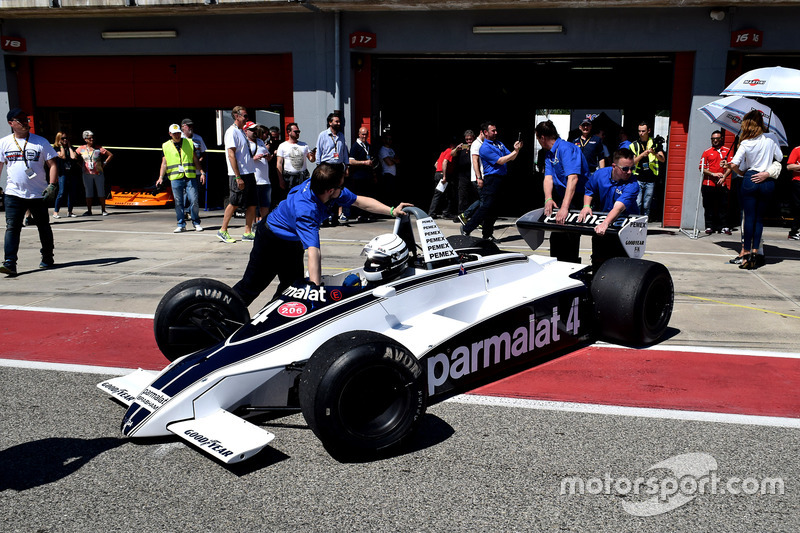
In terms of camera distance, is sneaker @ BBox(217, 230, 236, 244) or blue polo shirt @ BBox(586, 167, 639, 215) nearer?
blue polo shirt @ BBox(586, 167, 639, 215)

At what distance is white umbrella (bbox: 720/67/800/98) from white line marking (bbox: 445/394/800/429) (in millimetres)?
6209

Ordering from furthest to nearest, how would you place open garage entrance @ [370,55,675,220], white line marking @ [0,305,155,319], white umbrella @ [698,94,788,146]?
open garage entrance @ [370,55,675,220]
white umbrella @ [698,94,788,146]
white line marking @ [0,305,155,319]

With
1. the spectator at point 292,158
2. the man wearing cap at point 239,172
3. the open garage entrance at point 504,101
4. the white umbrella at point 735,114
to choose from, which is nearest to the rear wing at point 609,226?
the white umbrella at point 735,114

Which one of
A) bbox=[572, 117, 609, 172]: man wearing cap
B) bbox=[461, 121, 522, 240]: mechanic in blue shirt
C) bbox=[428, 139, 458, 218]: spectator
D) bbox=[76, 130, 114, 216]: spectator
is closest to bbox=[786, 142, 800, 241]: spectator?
bbox=[572, 117, 609, 172]: man wearing cap

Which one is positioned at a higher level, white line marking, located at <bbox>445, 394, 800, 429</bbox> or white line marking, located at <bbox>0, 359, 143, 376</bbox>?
white line marking, located at <bbox>445, 394, 800, 429</bbox>

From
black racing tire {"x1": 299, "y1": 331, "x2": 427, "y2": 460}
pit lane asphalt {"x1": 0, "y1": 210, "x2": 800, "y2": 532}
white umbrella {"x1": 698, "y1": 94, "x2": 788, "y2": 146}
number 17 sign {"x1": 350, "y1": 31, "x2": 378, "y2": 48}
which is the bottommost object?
pit lane asphalt {"x1": 0, "y1": 210, "x2": 800, "y2": 532}

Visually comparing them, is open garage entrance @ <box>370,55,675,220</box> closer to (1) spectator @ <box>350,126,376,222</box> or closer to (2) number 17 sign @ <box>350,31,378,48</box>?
(2) number 17 sign @ <box>350,31,378,48</box>

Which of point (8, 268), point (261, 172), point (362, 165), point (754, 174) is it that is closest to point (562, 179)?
point (754, 174)

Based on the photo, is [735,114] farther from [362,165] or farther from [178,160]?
[178,160]

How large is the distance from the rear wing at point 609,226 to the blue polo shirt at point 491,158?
3.39 meters

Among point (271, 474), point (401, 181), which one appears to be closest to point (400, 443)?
point (271, 474)

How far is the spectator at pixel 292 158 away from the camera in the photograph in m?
12.5

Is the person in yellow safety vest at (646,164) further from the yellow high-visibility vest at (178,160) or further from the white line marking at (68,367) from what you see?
the white line marking at (68,367)

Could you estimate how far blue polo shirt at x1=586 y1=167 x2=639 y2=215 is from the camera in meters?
6.60
